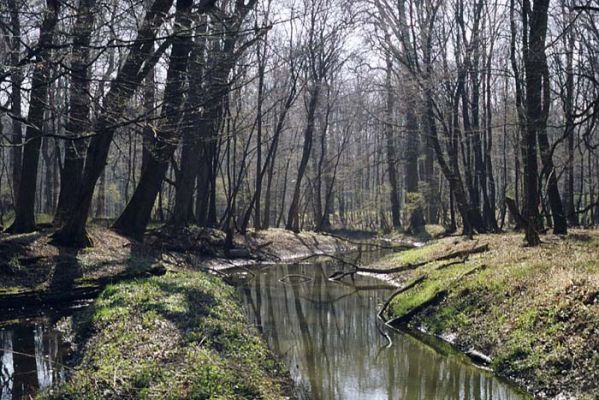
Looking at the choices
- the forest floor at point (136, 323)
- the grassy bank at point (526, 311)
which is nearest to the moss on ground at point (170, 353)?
the forest floor at point (136, 323)

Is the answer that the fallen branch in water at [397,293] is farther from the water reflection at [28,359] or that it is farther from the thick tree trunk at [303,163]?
the thick tree trunk at [303,163]

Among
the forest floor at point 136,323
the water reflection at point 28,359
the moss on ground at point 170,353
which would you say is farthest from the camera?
the water reflection at point 28,359

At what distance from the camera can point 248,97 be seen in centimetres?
3706

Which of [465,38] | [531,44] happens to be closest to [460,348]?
[531,44]

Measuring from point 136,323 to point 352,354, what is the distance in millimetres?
3838

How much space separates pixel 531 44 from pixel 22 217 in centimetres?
1573

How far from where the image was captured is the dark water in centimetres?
903

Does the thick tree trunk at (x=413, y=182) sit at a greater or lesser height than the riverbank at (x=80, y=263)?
greater

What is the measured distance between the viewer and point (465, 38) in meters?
27.8

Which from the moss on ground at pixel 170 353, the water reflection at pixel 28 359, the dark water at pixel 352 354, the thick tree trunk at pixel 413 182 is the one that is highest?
the thick tree trunk at pixel 413 182

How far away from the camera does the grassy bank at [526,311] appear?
8.48m

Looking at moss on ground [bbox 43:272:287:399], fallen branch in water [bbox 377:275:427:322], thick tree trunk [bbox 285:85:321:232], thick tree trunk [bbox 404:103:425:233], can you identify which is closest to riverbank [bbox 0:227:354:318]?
moss on ground [bbox 43:272:287:399]

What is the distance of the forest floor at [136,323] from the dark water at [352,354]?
0.89m

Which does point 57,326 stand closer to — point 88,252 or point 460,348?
point 88,252
